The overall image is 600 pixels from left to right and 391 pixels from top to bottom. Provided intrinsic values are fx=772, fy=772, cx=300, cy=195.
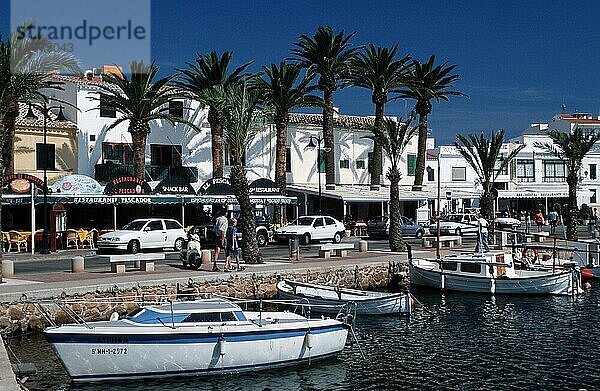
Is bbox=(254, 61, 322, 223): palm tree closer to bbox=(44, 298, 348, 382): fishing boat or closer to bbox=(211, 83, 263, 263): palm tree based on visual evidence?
bbox=(211, 83, 263, 263): palm tree

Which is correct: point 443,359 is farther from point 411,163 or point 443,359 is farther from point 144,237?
point 411,163

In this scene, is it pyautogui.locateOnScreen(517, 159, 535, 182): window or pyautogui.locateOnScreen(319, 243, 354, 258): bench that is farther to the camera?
pyautogui.locateOnScreen(517, 159, 535, 182): window

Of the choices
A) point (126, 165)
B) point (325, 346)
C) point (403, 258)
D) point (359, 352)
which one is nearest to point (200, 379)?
point (325, 346)

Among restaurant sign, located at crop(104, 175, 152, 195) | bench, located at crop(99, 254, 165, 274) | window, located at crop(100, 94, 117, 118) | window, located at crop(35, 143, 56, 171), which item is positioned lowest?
bench, located at crop(99, 254, 165, 274)

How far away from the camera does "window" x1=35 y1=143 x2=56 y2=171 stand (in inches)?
1859

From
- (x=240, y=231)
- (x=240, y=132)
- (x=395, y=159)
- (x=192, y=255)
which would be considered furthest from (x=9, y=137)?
(x=395, y=159)

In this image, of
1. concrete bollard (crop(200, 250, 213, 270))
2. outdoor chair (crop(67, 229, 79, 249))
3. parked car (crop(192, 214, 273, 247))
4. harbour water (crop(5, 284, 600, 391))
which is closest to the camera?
harbour water (crop(5, 284, 600, 391))

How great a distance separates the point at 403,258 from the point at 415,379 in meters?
18.4

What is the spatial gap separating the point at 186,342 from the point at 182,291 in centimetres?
811

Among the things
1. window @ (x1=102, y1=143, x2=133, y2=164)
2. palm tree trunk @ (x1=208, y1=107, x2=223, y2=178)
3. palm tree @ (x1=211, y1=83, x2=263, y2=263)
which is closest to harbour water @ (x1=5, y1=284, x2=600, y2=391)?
palm tree @ (x1=211, y1=83, x2=263, y2=263)

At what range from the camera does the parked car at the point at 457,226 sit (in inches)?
2168

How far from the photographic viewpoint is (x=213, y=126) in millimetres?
52281

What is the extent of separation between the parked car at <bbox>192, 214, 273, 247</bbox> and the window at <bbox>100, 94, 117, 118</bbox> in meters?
9.37

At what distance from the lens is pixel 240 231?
42594 mm
